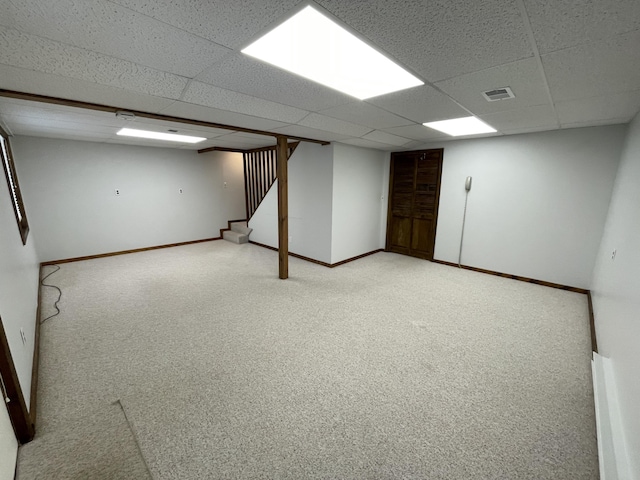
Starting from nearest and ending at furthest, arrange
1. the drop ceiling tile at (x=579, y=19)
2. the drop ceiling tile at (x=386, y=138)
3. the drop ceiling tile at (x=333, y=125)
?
the drop ceiling tile at (x=579, y=19) → the drop ceiling tile at (x=333, y=125) → the drop ceiling tile at (x=386, y=138)

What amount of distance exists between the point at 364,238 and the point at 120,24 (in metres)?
4.82

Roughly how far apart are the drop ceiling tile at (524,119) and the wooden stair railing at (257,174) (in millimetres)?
4252

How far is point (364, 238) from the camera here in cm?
555

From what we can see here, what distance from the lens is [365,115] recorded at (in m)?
2.78

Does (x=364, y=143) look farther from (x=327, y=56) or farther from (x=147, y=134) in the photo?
(x=147, y=134)

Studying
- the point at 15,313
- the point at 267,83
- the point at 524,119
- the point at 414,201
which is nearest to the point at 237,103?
the point at 267,83

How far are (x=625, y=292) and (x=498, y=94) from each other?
1.76 meters

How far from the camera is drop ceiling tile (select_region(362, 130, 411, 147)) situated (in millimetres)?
3777

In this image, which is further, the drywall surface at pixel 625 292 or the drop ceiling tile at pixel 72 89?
the drop ceiling tile at pixel 72 89

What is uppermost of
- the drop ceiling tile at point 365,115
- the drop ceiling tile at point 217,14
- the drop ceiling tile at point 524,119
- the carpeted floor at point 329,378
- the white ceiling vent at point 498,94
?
the drop ceiling tile at point 524,119

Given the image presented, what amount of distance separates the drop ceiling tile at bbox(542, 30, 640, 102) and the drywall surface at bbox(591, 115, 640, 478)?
914 millimetres

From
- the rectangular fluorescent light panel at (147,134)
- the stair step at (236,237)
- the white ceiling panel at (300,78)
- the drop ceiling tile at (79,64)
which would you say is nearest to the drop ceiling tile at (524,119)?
the white ceiling panel at (300,78)

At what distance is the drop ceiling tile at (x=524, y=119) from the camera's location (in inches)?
104

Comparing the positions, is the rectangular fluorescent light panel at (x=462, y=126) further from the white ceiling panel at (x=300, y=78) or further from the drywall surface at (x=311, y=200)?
the drywall surface at (x=311, y=200)
